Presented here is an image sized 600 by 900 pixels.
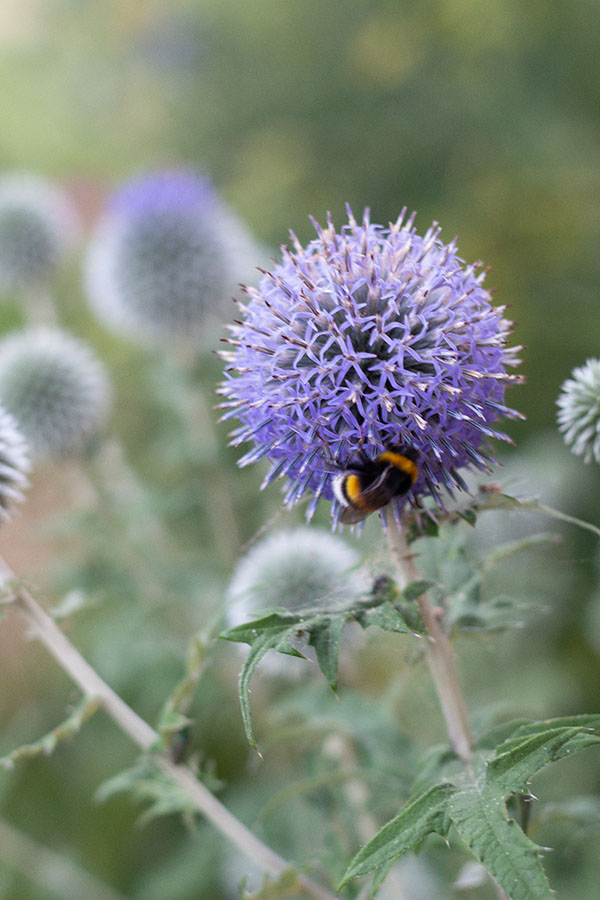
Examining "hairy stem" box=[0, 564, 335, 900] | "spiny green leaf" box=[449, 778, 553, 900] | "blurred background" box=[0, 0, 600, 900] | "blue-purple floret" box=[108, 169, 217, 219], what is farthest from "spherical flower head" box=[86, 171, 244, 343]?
"spiny green leaf" box=[449, 778, 553, 900]

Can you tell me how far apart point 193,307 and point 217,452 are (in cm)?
68

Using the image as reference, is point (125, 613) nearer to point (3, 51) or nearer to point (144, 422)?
point (144, 422)

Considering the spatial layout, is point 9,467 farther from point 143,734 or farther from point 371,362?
point 371,362

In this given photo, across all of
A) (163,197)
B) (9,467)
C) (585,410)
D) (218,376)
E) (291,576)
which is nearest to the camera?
(585,410)

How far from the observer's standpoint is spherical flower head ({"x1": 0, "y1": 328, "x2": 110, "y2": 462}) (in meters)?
2.99

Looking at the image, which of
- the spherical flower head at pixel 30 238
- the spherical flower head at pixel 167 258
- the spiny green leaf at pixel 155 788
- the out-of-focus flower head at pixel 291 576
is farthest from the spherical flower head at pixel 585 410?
the spherical flower head at pixel 30 238

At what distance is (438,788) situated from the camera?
1247 millimetres

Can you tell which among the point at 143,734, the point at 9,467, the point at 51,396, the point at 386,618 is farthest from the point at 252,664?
the point at 51,396

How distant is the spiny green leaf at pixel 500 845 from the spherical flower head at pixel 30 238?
134 inches

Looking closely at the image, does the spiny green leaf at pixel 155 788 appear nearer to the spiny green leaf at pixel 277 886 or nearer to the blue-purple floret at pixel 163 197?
the spiny green leaf at pixel 277 886

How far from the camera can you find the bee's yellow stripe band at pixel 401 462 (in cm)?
137

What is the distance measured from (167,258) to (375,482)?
8.11 feet

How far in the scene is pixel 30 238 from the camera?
3.92 meters

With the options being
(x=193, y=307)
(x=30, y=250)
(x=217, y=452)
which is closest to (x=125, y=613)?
(x=217, y=452)
